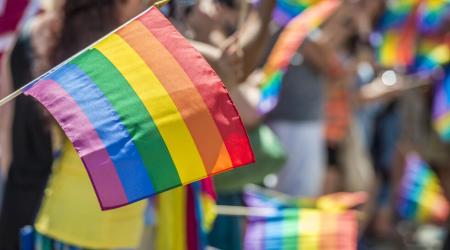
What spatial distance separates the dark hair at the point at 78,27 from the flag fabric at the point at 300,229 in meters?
1.34

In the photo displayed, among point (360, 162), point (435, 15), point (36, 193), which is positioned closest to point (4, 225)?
point (36, 193)

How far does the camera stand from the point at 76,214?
3.99 metres

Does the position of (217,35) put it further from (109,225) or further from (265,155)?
(109,225)

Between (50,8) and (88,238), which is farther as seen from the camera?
(50,8)

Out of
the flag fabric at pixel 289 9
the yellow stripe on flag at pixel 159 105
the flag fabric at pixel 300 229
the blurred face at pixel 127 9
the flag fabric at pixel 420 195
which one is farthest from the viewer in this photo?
the flag fabric at pixel 420 195

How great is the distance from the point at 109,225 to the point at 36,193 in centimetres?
42

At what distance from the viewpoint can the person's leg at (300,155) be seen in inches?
279

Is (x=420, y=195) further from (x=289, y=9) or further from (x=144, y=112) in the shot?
(x=144, y=112)

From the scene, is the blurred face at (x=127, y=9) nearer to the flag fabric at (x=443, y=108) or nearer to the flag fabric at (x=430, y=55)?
the flag fabric at (x=443, y=108)

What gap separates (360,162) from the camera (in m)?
8.08

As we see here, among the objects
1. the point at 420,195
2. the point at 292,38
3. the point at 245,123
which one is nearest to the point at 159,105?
the point at 245,123

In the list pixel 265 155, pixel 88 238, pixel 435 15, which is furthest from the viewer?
pixel 435 15

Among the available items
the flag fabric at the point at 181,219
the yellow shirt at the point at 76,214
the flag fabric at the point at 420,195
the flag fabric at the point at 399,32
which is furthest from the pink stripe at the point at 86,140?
the flag fabric at the point at 420,195

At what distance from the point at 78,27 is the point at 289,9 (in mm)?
2076
